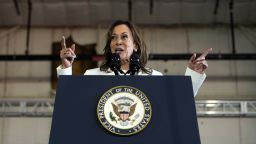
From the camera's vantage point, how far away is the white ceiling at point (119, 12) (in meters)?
5.60

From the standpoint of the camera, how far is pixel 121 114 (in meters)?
1.15

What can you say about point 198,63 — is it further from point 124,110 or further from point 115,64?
point 124,110

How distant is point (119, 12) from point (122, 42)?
3990 millimetres

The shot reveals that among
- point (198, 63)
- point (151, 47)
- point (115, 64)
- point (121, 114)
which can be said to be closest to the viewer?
point (121, 114)

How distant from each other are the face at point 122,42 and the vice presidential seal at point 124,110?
536 mm

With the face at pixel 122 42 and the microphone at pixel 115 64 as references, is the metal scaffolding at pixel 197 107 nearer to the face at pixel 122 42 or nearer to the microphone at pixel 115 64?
the face at pixel 122 42

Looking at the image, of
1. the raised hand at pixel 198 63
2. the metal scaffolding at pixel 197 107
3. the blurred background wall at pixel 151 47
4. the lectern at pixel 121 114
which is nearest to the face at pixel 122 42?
the raised hand at pixel 198 63

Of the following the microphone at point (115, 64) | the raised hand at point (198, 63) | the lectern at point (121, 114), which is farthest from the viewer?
the raised hand at point (198, 63)

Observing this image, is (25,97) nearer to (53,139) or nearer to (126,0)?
(126,0)

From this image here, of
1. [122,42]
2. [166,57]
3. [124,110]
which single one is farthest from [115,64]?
[166,57]

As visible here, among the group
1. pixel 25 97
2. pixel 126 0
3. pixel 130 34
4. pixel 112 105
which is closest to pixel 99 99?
pixel 112 105

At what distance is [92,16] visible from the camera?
5.80 m

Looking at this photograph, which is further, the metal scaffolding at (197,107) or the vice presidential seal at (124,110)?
the metal scaffolding at (197,107)

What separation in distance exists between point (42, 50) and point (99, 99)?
4.94m
